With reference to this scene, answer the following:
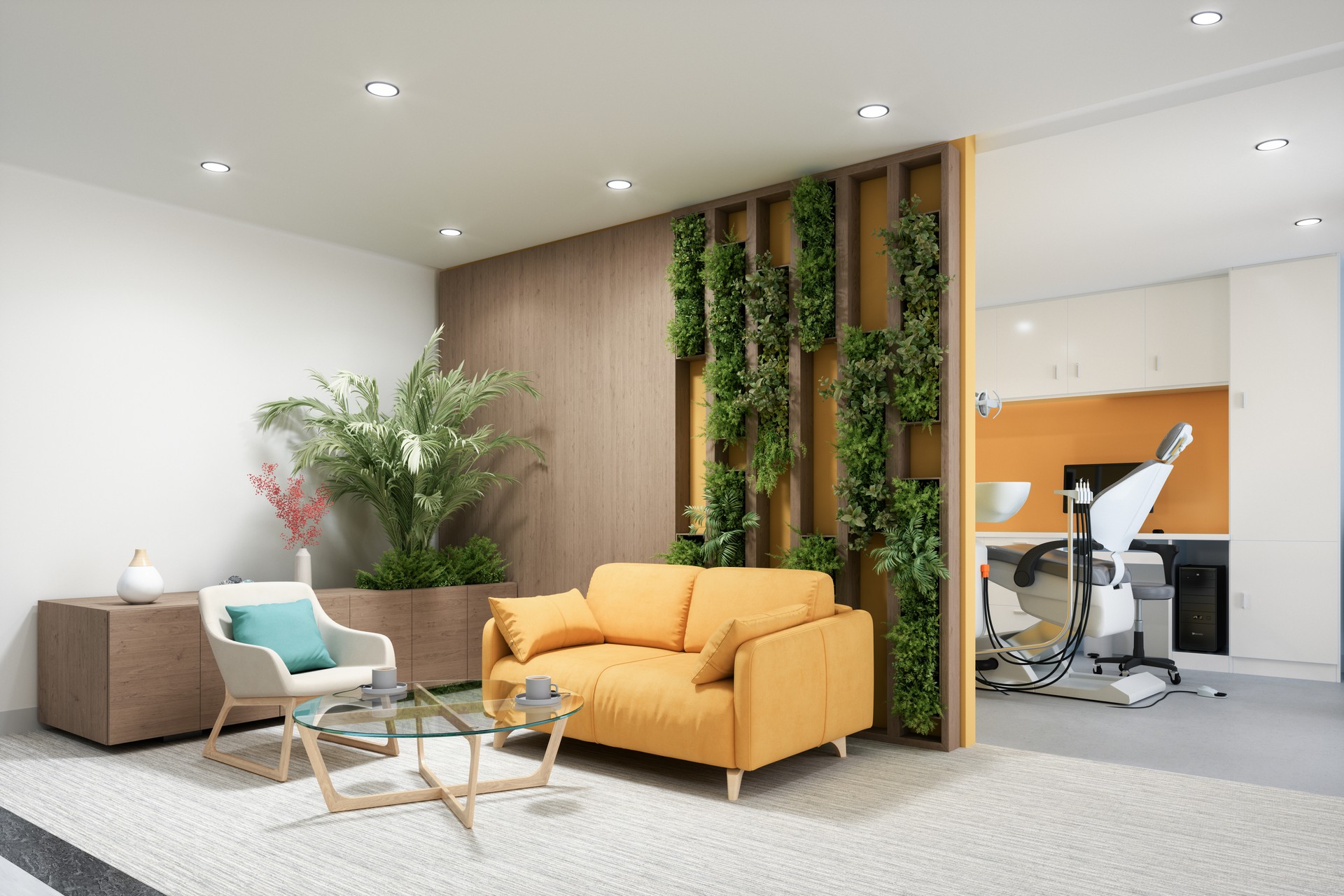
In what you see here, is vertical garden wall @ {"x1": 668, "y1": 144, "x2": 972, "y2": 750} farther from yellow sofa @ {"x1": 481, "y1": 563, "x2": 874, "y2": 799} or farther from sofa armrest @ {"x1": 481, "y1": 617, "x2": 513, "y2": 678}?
sofa armrest @ {"x1": 481, "y1": 617, "x2": 513, "y2": 678}

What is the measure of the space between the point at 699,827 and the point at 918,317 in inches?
98.2

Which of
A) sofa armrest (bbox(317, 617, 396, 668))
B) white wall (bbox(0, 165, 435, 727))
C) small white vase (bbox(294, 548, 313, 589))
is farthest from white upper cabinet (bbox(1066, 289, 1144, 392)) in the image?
small white vase (bbox(294, 548, 313, 589))

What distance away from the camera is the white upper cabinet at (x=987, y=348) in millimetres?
7945

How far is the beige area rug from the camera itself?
2.86 m

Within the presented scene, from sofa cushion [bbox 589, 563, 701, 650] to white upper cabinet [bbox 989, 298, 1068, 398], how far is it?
164 inches

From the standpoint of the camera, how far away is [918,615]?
4.42 m

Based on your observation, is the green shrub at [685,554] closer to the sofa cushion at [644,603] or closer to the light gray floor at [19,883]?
the sofa cushion at [644,603]

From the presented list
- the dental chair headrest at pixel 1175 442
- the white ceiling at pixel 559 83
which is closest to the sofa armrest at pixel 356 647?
the white ceiling at pixel 559 83

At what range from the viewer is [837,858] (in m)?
3.03

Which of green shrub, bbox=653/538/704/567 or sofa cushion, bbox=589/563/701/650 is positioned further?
green shrub, bbox=653/538/704/567

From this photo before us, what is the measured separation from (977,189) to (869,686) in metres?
2.77

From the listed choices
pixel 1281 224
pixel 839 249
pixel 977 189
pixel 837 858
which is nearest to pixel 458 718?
pixel 837 858

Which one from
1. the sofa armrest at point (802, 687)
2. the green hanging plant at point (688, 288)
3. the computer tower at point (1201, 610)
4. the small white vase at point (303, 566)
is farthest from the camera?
the computer tower at point (1201, 610)

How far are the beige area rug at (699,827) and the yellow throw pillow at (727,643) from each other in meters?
0.47
